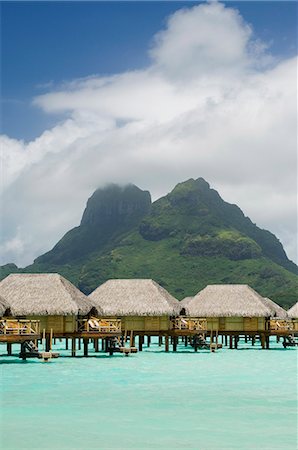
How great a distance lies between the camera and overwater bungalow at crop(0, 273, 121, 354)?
1549 inches

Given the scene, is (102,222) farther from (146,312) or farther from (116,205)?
(146,312)

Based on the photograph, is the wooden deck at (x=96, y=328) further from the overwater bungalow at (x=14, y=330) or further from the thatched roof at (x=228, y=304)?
the thatched roof at (x=228, y=304)

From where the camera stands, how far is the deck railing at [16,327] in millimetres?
34469

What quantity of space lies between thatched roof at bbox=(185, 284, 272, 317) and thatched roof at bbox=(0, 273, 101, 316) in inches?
436

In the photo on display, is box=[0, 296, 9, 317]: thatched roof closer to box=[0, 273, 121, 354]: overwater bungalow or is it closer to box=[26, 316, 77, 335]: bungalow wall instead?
box=[0, 273, 121, 354]: overwater bungalow

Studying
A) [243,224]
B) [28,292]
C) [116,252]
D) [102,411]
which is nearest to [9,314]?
[28,292]

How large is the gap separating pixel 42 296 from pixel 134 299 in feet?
24.0

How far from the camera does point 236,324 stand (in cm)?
5009

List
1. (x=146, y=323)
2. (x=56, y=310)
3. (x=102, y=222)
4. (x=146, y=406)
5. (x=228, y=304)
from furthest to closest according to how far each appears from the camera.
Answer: (x=102, y=222) < (x=228, y=304) < (x=146, y=323) < (x=56, y=310) < (x=146, y=406)

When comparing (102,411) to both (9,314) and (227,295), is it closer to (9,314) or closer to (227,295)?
(9,314)

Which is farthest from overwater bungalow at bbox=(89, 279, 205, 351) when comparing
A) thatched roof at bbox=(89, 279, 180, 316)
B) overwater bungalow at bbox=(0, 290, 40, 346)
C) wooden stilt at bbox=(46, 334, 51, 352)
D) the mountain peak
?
the mountain peak

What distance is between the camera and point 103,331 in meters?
39.1

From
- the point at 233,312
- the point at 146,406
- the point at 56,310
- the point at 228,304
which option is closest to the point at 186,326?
the point at 233,312

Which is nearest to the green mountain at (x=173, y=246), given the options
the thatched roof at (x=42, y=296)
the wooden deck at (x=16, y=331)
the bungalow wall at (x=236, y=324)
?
the bungalow wall at (x=236, y=324)
